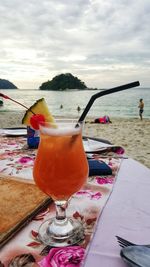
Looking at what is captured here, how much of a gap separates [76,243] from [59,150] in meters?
0.27

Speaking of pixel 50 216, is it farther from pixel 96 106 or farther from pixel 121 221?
pixel 96 106

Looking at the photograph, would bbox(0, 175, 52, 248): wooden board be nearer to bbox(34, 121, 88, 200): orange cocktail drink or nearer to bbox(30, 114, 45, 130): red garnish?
bbox(34, 121, 88, 200): orange cocktail drink

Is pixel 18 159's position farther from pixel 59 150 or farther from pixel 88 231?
pixel 88 231

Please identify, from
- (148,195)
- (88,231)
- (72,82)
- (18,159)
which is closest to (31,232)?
(88,231)

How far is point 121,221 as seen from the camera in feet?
2.67

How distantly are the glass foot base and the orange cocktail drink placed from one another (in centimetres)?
7

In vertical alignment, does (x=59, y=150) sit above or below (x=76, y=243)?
above

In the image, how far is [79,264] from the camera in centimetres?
61

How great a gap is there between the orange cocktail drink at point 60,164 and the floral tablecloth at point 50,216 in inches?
3.9

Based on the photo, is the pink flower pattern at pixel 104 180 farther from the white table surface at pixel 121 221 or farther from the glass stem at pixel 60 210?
the glass stem at pixel 60 210

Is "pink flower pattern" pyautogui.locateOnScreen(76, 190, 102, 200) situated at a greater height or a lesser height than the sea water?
greater

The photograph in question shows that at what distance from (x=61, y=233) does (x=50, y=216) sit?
105 mm

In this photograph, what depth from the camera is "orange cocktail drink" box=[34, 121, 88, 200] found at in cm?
80

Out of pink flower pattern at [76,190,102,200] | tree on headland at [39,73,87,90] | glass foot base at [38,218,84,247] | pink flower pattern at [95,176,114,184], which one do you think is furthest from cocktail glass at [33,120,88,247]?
tree on headland at [39,73,87,90]
